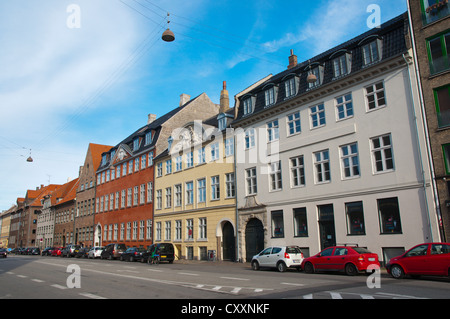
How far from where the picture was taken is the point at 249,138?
2972 centimetres

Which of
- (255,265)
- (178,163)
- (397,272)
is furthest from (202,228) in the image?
(397,272)

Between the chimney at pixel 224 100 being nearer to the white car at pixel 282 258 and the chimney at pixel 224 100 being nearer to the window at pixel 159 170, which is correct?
the window at pixel 159 170

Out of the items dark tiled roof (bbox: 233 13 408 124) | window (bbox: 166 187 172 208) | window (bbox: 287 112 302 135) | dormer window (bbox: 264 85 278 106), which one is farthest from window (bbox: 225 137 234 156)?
window (bbox: 166 187 172 208)

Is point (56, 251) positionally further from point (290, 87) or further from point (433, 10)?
point (433, 10)

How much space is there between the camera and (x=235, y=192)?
30.5 m

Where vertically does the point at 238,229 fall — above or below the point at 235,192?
below

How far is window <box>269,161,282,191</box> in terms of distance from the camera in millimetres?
26875

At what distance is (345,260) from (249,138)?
14.5 metres

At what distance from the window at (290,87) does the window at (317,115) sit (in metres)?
2.08

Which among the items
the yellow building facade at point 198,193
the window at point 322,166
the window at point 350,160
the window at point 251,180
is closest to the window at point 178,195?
the yellow building facade at point 198,193

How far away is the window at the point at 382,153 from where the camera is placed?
20.3 meters
